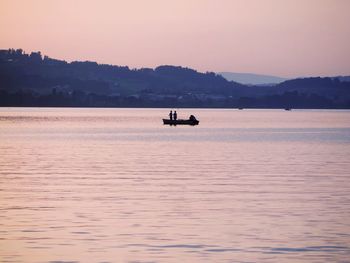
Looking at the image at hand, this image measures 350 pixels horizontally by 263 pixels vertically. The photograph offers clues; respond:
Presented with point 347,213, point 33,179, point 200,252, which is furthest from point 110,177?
point 200,252

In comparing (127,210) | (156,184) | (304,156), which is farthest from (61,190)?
(304,156)

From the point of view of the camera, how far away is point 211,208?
3003 centimetres

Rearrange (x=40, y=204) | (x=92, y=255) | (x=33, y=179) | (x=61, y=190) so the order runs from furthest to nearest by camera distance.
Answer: (x=33, y=179)
(x=61, y=190)
(x=40, y=204)
(x=92, y=255)

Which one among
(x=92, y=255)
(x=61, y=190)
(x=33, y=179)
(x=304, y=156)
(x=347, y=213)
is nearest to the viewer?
(x=92, y=255)

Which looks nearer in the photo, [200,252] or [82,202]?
[200,252]

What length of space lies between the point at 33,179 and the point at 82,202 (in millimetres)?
10949

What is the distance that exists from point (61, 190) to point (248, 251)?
51.5 feet

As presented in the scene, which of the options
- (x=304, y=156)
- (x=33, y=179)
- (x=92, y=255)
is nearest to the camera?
(x=92, y=255)

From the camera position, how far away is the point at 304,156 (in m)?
65.3

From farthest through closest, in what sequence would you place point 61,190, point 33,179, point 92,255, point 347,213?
point 33,179 < point 61,190 < point 347,213 < point 92,255

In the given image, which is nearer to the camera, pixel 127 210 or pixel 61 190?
pixel 127 210

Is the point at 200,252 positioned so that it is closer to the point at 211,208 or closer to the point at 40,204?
the point at 211,208

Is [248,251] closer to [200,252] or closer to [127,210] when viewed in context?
[200,252]

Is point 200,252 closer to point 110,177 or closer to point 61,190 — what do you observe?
point 61,190
